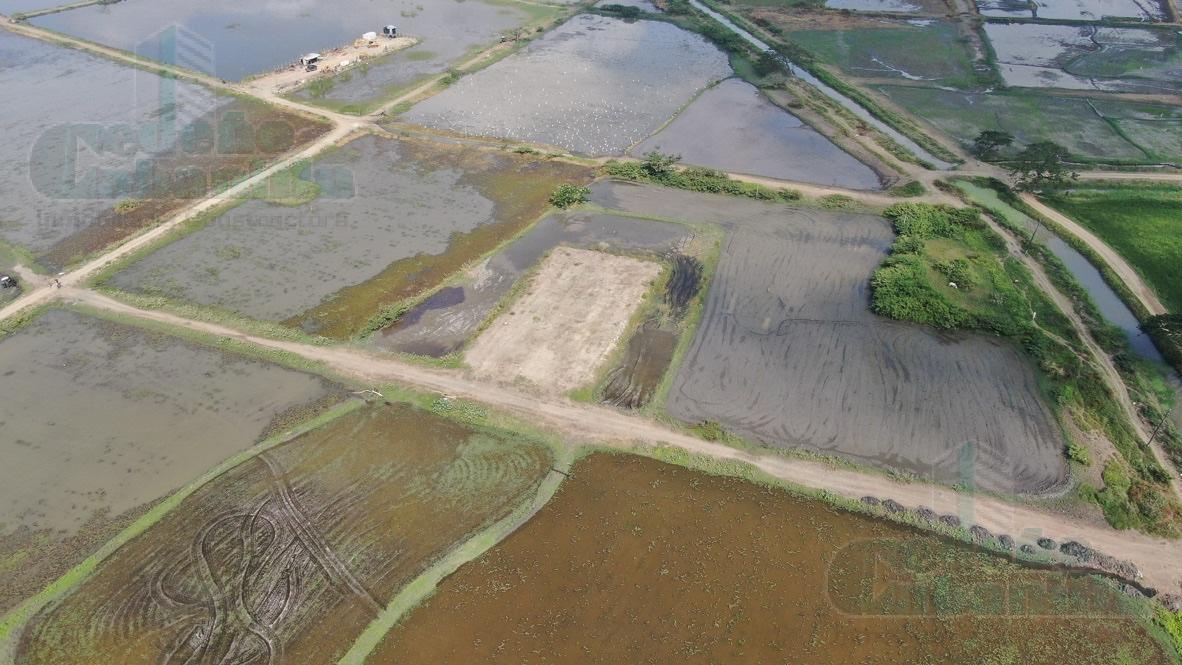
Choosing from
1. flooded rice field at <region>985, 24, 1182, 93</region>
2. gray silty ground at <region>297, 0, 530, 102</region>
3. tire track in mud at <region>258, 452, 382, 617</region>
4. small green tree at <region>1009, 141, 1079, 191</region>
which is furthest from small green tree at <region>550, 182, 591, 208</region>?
flooded rice field at <region>985, 24, 1182, 93</region>

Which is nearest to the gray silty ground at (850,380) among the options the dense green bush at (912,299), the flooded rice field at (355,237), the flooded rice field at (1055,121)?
the dense green bush at (912,299)

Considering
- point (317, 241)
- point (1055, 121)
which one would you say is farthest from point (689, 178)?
point (1055, 121)

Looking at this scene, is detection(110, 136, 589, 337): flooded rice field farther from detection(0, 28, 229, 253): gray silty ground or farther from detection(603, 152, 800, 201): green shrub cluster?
detection(0, 28, 229, 253): gray silty ground

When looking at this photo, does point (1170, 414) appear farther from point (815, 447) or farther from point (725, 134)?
point (725, 134)

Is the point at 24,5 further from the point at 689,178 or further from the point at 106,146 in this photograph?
the point at 689,178

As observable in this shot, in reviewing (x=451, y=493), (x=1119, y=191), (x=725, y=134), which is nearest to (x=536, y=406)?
(x=451, y=493)
